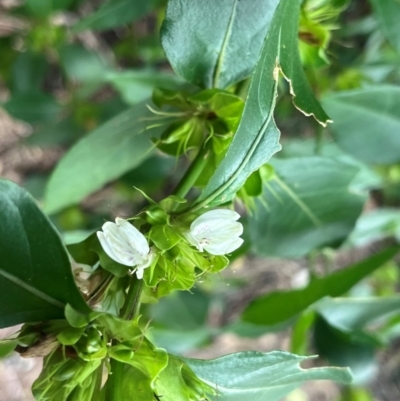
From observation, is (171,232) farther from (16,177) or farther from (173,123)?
(16,177)

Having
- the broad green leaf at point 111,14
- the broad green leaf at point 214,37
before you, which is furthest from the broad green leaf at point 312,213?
the broad green leaf at point 111,14

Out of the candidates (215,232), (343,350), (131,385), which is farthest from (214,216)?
(343,350)

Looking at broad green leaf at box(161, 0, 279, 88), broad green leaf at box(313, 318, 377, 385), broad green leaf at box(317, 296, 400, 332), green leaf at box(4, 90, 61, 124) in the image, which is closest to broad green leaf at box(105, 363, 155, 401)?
broad green leaf at box(161, 0, 279, 88)

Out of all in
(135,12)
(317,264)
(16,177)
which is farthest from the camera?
(317,264)

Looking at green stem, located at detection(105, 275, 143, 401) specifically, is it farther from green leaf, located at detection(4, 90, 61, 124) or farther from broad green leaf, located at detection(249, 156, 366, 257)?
green leaf, located at detection(4, 90, 61, 124)

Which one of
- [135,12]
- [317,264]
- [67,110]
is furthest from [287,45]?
[317,264]

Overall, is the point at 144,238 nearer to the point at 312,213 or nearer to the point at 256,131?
the point at 256,131

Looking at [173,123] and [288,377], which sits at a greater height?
[173,123]
